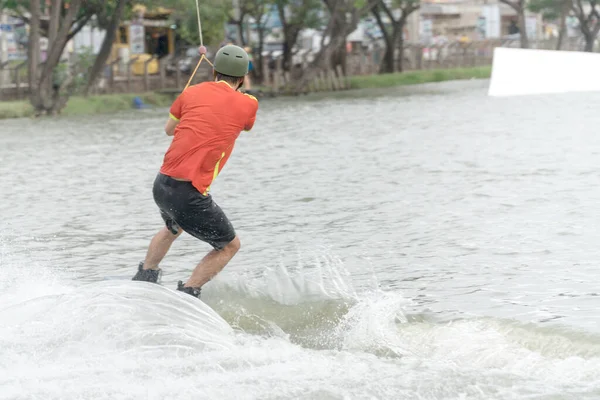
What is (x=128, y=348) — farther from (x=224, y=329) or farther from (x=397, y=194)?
(x=397, y=194)

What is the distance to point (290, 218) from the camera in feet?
46.3

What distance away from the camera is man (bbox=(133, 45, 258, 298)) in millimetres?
8242

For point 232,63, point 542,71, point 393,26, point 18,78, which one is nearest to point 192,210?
point 232,63

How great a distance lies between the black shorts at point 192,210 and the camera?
8234 mm

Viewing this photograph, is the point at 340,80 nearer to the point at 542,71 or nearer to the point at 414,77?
the point at 414,77

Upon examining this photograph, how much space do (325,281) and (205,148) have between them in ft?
6.57

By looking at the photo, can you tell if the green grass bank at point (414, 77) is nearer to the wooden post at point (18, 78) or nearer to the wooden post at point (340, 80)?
the wooden post at point (340, 80)

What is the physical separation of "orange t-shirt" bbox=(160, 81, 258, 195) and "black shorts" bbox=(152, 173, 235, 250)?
6cm

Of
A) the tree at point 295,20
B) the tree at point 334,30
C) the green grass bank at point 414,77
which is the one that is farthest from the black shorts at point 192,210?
the green grass bank at point 414,77

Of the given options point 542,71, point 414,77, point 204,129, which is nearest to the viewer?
point 204,129

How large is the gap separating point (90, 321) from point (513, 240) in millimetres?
5361

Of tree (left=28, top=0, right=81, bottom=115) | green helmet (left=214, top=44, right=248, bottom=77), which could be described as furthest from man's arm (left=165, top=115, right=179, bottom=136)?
tree (left=28, top=0, right=81, bottom=115)

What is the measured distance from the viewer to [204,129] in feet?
27.1

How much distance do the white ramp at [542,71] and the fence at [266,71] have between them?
101 ft
